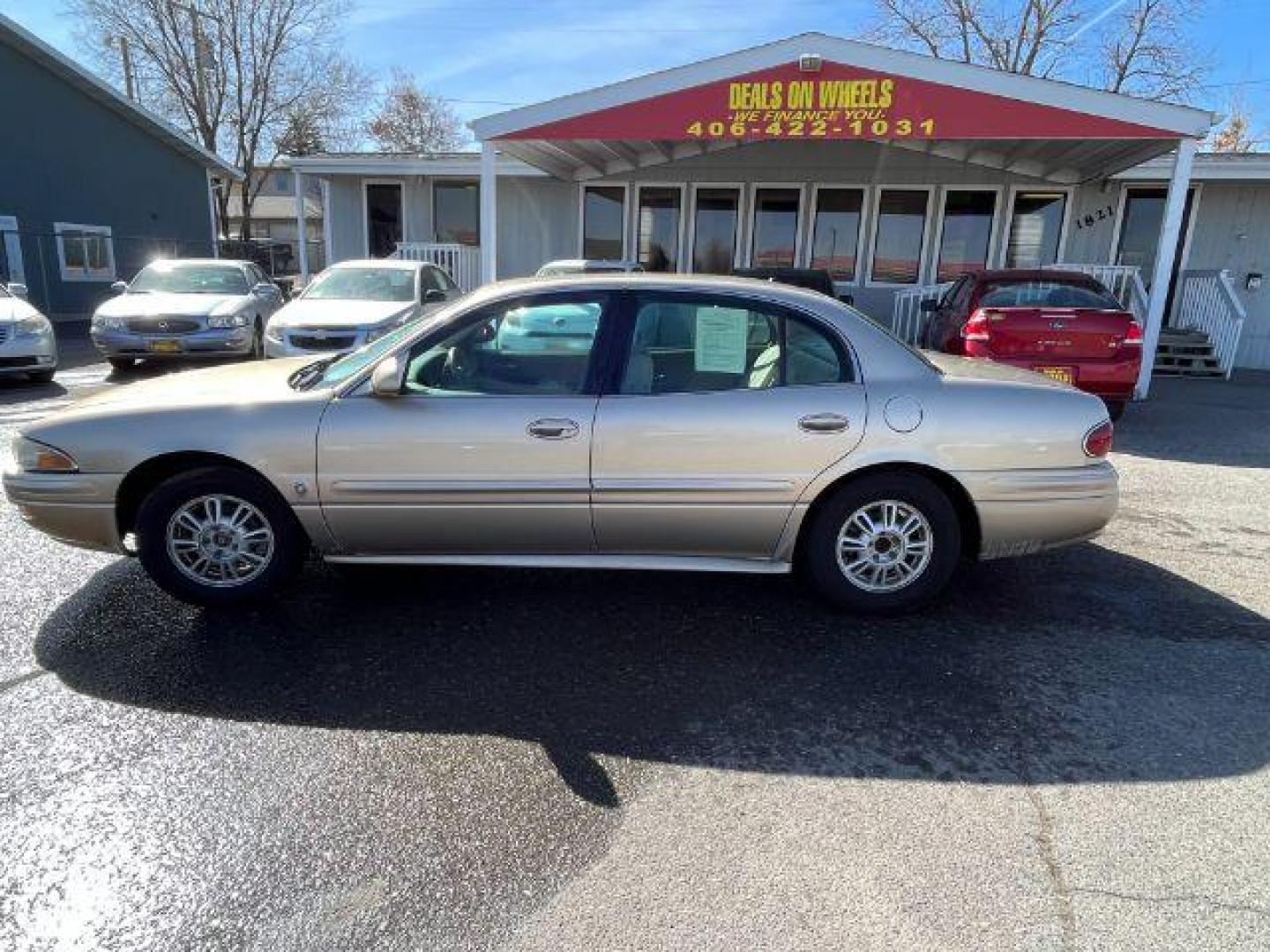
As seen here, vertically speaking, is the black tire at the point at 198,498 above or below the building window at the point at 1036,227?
below

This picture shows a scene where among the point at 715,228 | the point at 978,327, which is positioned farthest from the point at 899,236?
the point at 978,327

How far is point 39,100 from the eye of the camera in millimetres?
18047

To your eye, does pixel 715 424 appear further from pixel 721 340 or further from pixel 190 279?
pixel 190 279

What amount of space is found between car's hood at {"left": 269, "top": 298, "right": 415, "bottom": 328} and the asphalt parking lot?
200 inches

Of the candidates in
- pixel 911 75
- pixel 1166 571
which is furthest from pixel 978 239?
pixel 1166 571

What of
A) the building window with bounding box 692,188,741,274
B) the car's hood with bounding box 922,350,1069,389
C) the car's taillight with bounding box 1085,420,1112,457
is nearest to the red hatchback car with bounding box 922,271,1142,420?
the car's hood with bounding box 922,350,1069,389

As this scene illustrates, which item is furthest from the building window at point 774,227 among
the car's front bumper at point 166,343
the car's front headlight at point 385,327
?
the car's front bumper at point 166,343

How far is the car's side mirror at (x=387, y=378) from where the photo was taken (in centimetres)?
357

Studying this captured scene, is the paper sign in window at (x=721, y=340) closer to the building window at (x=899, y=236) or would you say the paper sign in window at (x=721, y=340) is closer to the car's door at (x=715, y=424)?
the car's door at (x=715, y=424)

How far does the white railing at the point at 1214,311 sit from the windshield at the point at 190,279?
14985 mm

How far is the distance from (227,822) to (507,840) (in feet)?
2.79

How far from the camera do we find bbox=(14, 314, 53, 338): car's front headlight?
31.0 feet

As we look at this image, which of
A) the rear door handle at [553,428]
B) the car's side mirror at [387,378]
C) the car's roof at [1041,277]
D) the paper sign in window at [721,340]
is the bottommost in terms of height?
the rear door handle at [553,428]

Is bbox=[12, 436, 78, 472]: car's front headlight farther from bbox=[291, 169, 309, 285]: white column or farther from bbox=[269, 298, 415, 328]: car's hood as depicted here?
bbox=[291, 169, 309, 285]: white column
